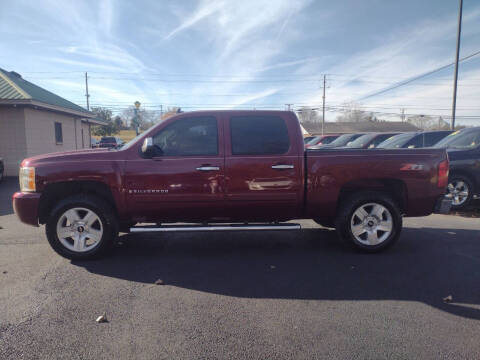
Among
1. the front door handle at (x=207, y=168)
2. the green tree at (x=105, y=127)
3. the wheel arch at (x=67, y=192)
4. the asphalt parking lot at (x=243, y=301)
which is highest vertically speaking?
the green tree at (x=105, y=127)

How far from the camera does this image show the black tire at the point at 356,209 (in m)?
4.18

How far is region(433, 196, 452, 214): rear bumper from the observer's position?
4242 millimetres

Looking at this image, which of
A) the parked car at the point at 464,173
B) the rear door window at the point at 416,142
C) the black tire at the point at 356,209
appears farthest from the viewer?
the rear door window at the point at 416,142

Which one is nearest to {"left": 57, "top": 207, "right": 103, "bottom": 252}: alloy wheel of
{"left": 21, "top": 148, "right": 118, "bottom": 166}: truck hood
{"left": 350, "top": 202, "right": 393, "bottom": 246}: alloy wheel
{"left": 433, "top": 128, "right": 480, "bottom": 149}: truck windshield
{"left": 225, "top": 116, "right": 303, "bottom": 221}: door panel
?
{"left": 21, "top": 148, "right": 118, "bottom": 166}: truck hood

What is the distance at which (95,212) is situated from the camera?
398 centimetres

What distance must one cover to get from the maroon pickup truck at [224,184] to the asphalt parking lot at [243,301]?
44cm

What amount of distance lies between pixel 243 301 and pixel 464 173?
6411mm

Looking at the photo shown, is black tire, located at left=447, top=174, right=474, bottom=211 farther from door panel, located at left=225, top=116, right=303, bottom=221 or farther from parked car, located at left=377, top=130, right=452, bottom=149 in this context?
door panel, located at left=225, top=116, right=303, bottom=221

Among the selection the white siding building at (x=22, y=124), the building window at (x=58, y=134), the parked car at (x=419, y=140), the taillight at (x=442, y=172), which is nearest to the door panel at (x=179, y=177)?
the taillight at (x=442, y=172)

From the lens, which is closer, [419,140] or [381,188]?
[381,188]

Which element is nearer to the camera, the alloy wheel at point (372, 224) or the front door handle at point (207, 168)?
the front door handle at point (207, 168)

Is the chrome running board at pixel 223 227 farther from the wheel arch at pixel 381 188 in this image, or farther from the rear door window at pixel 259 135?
the rear door window at pixel 259 135

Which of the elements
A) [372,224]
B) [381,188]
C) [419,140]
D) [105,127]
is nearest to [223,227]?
[372,224]

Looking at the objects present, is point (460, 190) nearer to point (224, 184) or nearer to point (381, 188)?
point (381, 188)
